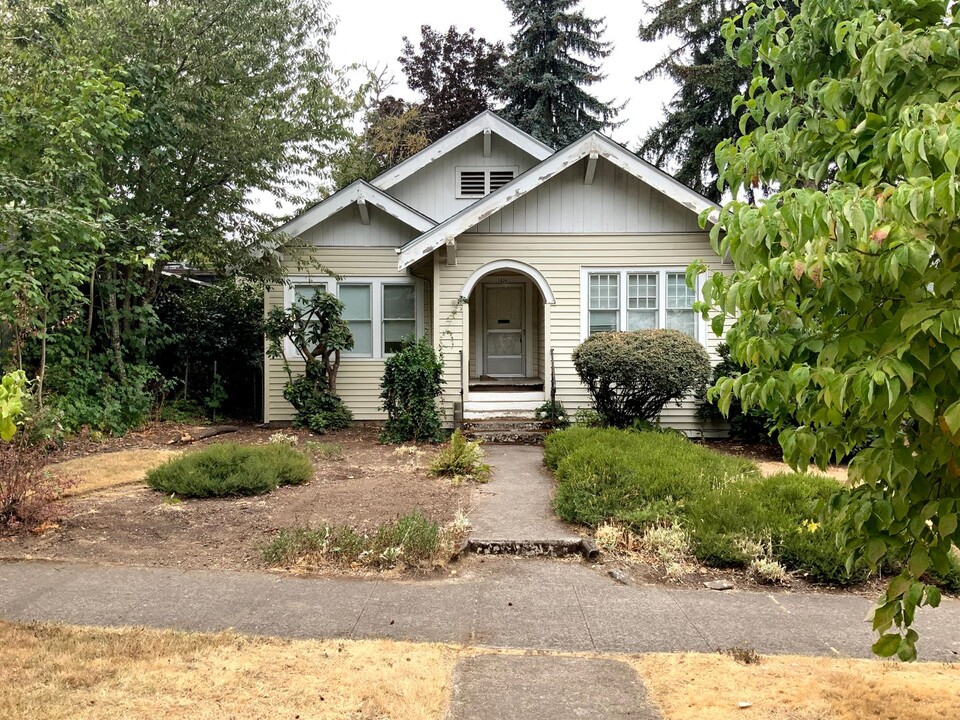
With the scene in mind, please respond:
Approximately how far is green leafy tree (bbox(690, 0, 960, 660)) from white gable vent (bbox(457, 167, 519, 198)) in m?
14.3

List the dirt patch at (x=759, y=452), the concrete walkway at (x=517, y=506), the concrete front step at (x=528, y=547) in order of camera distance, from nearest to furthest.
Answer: the concrete front step at (x=528, y=547), the concrete walkway at (x=517, y=506), the dirt patch at (x=759, y=452)

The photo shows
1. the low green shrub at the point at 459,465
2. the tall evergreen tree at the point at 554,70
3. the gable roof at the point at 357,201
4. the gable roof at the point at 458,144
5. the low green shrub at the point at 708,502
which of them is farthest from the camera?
the tall evergreen tree at the point at 554,70

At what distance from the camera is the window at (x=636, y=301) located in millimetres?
13094

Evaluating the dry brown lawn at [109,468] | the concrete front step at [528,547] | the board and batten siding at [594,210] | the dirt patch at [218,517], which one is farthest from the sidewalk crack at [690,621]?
the board and batten siding at [594,210]

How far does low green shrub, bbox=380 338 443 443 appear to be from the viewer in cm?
1184

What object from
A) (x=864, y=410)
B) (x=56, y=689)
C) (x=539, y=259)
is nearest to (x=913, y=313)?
(x=864, y=410)

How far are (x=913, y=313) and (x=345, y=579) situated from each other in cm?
448

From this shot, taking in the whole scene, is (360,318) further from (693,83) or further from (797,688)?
(693,83)

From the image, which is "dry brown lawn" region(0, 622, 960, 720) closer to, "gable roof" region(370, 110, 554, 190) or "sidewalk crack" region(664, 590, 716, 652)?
"sidewalk crack" region(664, 590, 716, 652)

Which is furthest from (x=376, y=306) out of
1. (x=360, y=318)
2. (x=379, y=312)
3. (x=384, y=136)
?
(x=384, y=136)

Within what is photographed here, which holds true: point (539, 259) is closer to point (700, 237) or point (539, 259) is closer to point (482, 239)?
point (482, 239)

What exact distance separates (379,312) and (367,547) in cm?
921

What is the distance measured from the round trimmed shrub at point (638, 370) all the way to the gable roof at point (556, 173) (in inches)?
107

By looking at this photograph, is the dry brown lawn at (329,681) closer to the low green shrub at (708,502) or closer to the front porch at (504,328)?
the low green shrub at (708,502)
